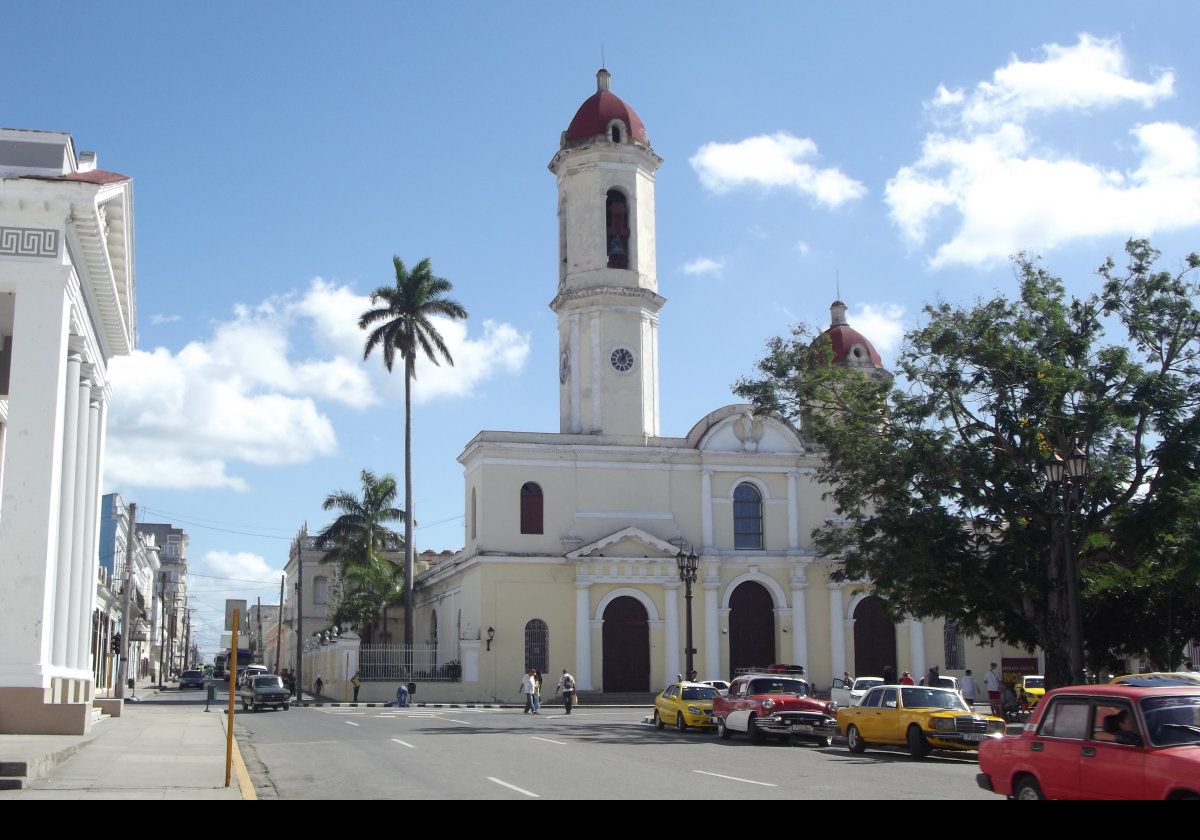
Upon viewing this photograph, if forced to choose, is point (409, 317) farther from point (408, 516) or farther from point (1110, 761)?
point (1110, 761)

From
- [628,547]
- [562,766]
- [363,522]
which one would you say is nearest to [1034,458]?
[562,766]

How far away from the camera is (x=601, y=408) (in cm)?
4969

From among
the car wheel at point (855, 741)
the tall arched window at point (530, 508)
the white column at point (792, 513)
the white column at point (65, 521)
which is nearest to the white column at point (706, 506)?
the white column at point (792, 513)

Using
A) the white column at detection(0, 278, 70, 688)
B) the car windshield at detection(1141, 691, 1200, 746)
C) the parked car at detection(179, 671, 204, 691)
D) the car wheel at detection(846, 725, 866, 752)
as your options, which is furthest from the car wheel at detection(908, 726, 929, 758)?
the parked car at detection(179, 671, 204, 691)

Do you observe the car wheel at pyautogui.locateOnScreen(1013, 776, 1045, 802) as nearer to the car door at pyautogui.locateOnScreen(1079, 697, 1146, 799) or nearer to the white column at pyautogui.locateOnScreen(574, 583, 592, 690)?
the car door at pyautogui.locateOnScreen(1079, 697, 1146, 799)

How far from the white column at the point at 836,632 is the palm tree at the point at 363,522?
891 inches

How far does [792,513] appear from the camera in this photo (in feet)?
169

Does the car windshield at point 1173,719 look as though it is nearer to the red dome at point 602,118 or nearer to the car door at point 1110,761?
the car door at point 1110,761

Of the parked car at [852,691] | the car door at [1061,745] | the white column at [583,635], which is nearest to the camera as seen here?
the car door at [1061,745]

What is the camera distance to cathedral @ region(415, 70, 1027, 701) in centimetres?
4772

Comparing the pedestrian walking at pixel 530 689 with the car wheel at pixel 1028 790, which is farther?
the pedestrian walking at pixel 530 689

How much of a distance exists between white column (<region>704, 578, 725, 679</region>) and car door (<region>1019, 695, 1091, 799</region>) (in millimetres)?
37868

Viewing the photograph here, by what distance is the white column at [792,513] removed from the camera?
51125 millimetres

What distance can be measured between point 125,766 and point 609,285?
3427cm
